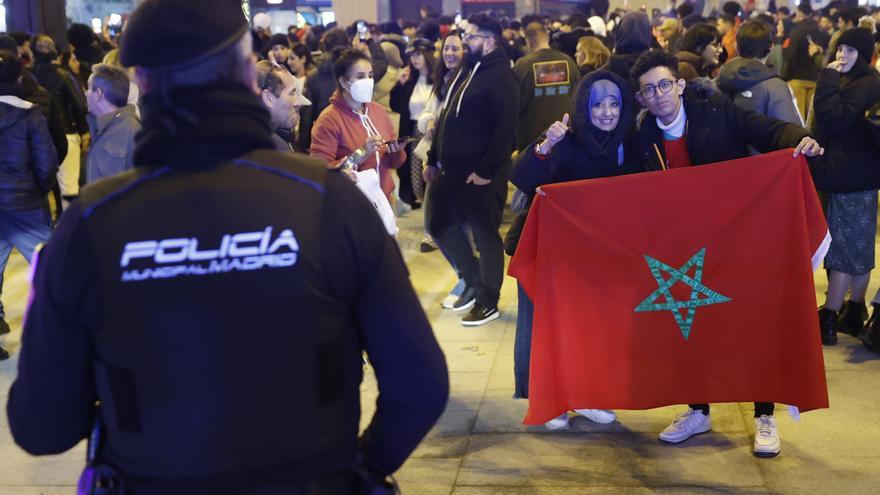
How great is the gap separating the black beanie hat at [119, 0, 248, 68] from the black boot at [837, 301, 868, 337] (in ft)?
17.8

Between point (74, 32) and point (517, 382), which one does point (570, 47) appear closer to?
point (517, 382)

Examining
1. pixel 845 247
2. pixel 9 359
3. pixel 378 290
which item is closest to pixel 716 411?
pixel 845 247

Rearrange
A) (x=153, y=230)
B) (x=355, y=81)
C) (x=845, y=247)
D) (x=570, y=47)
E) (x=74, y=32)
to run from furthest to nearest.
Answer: (x=74, y=32), (x=570, y=47), (x=845, y=247), (x=355, y=81), (x=153, y=230)

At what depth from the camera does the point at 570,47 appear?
9719mm

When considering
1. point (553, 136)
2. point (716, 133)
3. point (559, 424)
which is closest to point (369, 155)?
point (553, 136)

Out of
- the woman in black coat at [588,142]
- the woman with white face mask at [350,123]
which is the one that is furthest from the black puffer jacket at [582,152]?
the woman with white face mask at [350,123]

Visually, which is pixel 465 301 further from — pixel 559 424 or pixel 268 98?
pixel 268 98

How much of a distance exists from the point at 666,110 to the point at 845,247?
6.57 ft

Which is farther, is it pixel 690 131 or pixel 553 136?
pixel 690 131

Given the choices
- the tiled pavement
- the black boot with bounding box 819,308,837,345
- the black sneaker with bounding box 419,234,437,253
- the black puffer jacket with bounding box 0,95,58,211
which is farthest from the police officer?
the black sneaker with bounding box 419,234,437,253

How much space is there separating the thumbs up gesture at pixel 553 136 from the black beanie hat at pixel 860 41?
2193 mm

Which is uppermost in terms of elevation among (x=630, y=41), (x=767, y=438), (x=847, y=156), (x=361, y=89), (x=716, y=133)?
(x=630, y=41)

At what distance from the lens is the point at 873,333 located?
6230mm

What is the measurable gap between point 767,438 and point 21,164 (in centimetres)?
484
